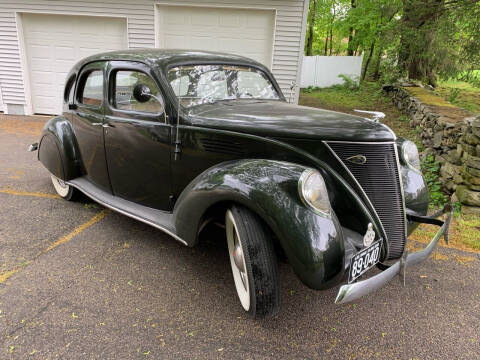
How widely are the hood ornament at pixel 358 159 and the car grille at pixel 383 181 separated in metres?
0.01

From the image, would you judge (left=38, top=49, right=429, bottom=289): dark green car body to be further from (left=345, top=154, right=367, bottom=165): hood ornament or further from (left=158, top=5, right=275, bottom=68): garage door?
(left=158, top=5, right=275, bottom=68): garage door

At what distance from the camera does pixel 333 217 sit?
2.09 meters

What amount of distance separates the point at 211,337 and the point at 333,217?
1069mm

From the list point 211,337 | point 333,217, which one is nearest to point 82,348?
point 211,337

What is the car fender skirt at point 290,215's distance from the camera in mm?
1959

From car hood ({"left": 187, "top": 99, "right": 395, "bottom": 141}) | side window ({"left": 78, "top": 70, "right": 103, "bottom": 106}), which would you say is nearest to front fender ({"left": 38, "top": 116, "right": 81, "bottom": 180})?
side window ({"left": 78, "top": 70, "right": 103, "bottom": 106})

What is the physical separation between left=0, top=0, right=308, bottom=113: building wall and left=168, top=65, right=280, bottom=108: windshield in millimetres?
4725

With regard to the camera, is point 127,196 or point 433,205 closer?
point 127,196

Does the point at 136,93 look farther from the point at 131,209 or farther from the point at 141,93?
the point at 131,209

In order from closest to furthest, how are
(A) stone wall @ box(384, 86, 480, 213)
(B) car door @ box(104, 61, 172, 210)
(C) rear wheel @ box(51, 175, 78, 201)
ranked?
1. (B) car door @ box(104, 61, 172, 210)
2. (A) stone wall @ box(384, 86, 480, 213)
3. (C) rear wheel @ box(51, 175, 78, 201)

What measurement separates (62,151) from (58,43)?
641 cm

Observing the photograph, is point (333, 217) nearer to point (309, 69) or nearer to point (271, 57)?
point (271, 57)

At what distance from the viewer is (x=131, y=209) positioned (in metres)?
3.23

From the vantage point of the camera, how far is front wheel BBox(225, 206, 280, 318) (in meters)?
2.13
